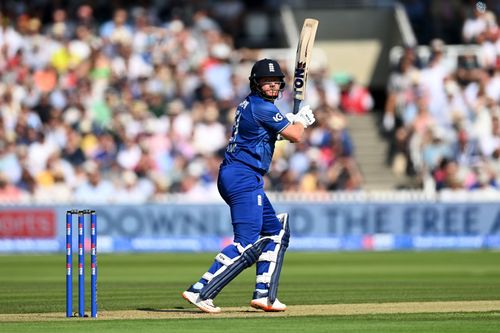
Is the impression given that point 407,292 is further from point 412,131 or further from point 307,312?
point 412,131

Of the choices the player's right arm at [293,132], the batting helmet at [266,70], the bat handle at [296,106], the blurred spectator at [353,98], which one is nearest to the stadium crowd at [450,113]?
the blurred spectator at [353,98]

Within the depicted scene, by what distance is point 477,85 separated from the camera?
27016 millimetres

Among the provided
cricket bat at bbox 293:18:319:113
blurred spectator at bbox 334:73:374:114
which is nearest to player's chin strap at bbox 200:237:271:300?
cricket bat at bbox 293:18:319:113

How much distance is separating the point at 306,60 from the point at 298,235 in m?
12.8

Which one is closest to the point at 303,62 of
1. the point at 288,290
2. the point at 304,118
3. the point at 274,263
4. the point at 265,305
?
the point at 304,118

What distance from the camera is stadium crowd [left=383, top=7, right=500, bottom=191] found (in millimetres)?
25250

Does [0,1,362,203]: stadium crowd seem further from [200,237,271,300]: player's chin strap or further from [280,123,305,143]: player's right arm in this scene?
[280,123,305,143]: player's right arm

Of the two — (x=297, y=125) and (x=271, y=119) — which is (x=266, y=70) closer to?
(x=271, y=119)

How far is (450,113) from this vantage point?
2633 centimetres

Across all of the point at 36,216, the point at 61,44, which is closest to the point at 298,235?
the point at 36,216

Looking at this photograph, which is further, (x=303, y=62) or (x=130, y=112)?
(x=130, y=112)

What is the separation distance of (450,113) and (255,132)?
15.5m

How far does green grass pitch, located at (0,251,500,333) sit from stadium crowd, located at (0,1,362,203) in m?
1.71

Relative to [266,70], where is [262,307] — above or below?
below
